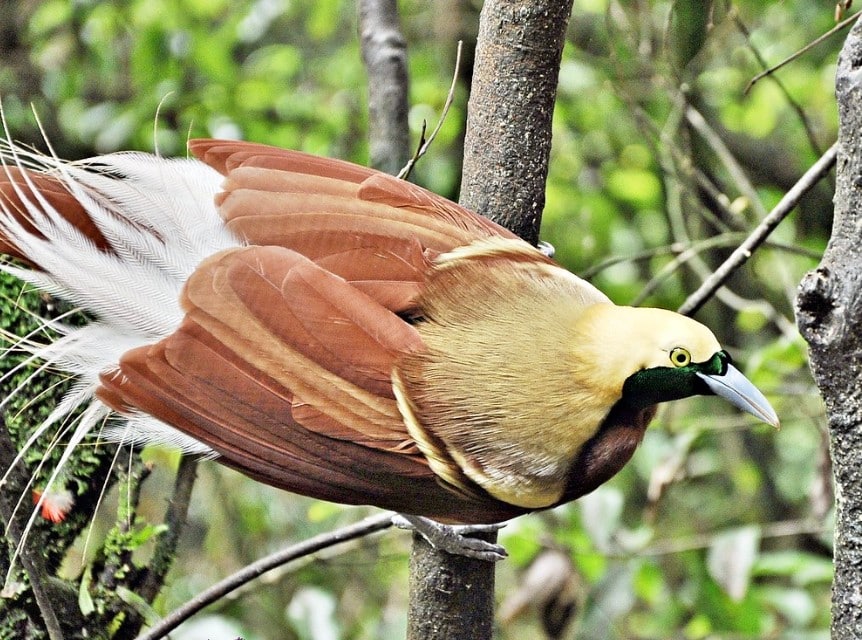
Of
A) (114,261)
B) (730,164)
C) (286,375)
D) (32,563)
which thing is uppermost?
(730,164)

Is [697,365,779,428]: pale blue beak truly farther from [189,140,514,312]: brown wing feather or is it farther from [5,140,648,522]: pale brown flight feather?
[189,140,514,312]: brown wing feather

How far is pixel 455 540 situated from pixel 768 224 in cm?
63

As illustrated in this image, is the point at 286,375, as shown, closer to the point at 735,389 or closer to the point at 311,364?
the point at 311,364

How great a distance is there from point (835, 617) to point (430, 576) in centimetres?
57

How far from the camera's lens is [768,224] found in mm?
1450

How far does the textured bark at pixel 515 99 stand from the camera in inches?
53.9

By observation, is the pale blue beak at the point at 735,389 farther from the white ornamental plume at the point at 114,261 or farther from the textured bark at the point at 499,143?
the white ornamental plume at the point at 114,261

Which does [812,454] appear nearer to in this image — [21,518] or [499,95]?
[499,95]

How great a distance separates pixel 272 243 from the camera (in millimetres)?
1364

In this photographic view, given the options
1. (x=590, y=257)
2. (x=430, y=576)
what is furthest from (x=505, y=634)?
(x=430, y=576)

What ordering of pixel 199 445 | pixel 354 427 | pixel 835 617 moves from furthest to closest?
pixel 199 445, pixel 354 427, pixel 835 617

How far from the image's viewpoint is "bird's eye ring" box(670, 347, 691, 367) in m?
1.24

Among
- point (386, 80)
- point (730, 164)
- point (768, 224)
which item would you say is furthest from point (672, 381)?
point (730, 164)

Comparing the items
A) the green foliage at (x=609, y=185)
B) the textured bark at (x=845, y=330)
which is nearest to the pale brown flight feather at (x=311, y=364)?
the textured bark at (x=845, y=330)
